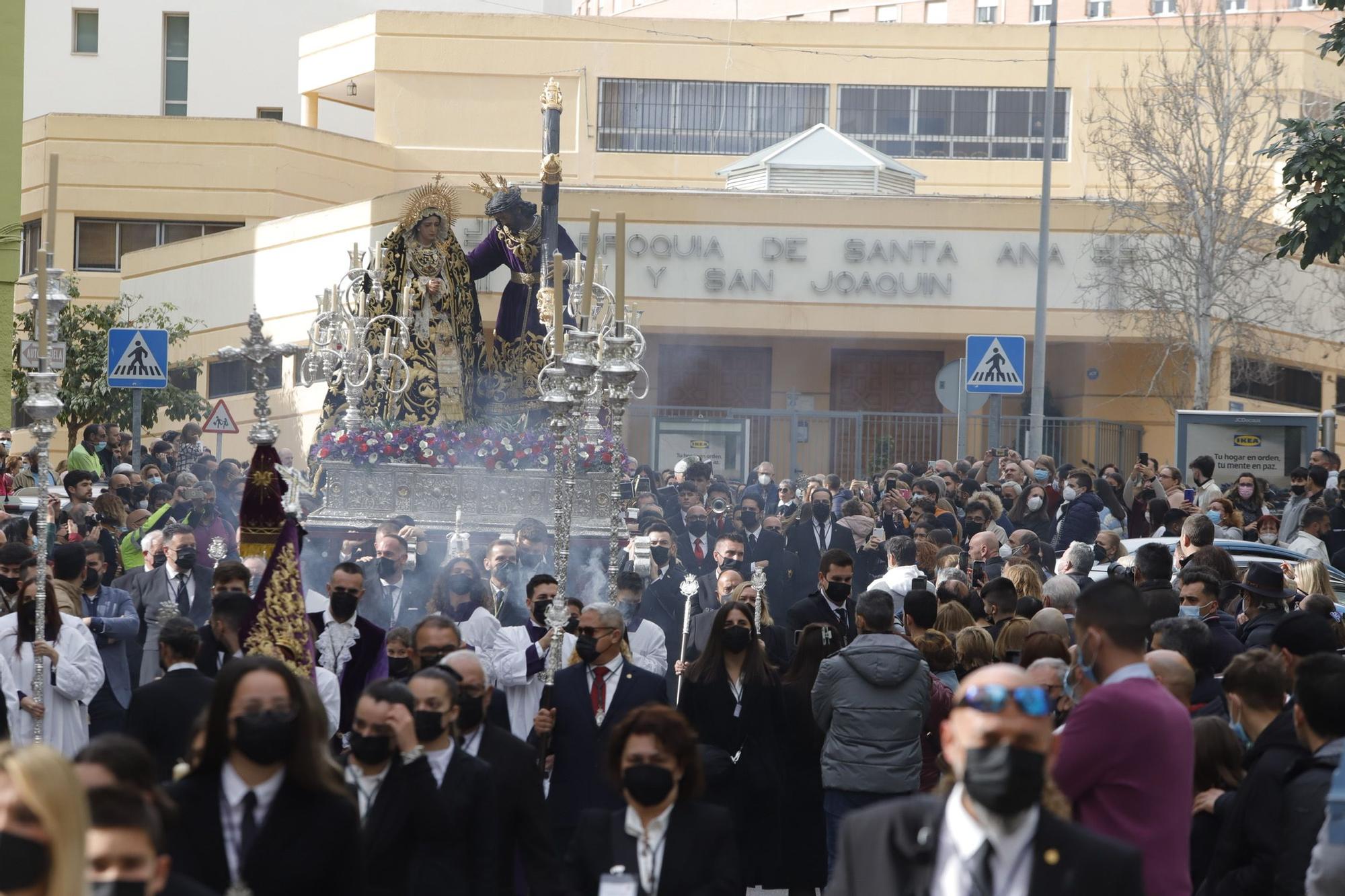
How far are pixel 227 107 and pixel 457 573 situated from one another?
37.0 meters

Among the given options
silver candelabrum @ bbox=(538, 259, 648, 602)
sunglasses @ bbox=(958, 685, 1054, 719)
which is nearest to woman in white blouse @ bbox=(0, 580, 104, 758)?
silver candelabrum @ bbox=(538, 259, 648, 602)

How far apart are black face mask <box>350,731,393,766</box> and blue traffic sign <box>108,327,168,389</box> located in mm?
12630

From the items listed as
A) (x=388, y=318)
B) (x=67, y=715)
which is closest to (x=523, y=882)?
(x=67, y=715)

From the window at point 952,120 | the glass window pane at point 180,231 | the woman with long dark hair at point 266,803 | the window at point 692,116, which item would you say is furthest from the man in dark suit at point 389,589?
the glass window pane at point 180,231

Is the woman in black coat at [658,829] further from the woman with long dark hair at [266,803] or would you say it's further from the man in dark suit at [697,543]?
the man in dark suit at [697,543]

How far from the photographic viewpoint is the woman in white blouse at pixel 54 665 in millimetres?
9703

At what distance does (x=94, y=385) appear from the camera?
29.7 metres

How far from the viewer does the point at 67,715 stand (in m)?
9.94

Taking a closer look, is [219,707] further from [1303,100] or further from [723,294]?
[1303,100]

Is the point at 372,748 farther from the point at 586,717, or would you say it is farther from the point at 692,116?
the point at 692,116

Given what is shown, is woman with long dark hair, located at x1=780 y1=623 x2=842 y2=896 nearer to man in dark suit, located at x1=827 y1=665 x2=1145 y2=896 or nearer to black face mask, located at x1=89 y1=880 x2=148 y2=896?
man in dark suit, located at x1=827 y1=665 x2=1145 y2=896

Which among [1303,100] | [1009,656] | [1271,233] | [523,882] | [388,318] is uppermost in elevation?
[1303,100]

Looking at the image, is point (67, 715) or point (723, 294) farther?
point (723, 294)

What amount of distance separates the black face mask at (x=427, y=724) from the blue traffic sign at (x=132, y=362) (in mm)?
12301
